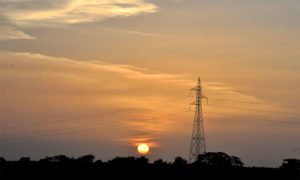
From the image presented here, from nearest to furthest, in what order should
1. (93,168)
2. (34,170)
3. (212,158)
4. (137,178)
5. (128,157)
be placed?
(137,178) < (34,170) < (93,168) < (128,157) < (212,158)

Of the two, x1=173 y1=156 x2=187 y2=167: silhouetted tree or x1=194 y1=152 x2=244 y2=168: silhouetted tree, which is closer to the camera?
x1=173 y1=156 x2=187 y2=167: silhouetted tree

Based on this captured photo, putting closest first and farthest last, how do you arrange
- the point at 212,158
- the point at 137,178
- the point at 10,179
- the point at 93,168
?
the point at 10,179, the point at 137,178, the point at 93,168, the point at 212,158

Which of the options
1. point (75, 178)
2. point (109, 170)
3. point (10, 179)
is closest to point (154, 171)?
point (109, 170)

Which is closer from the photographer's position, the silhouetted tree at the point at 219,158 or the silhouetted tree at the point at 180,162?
the silhouetted tree at the point at 180,162

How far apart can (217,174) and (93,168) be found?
70.3 feet

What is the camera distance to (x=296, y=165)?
145625 mm

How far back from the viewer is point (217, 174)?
103m

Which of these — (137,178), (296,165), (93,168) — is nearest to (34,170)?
(93,168)

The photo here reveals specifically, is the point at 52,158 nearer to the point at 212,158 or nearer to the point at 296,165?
the point at 212,158

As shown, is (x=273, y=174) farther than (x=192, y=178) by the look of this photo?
Yes

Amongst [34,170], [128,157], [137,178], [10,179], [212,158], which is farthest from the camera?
[212,158]

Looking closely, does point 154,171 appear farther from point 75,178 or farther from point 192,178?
point 75,178

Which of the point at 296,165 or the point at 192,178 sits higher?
the point at 296,165

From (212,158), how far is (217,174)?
57880 millimetres
